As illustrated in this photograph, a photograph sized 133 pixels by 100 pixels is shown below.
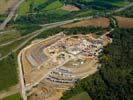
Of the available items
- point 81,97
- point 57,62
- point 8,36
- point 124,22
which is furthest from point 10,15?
point 81,97

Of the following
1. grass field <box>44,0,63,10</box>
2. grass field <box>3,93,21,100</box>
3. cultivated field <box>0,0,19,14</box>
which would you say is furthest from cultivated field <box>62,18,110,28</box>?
grass field <box>3,93,21,100</box>

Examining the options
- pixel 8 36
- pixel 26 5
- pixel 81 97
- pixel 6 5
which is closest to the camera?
pixel 81 97

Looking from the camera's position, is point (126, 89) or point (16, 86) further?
point (16, 86)

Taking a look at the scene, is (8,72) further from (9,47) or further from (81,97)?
(81,97)

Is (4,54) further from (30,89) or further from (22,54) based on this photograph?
(30,89)

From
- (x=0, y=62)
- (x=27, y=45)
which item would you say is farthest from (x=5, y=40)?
(x=0, y=62)

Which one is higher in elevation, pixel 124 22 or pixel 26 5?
pixel 26 5

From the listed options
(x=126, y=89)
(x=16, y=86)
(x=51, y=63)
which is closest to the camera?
(x=126, y=89)
